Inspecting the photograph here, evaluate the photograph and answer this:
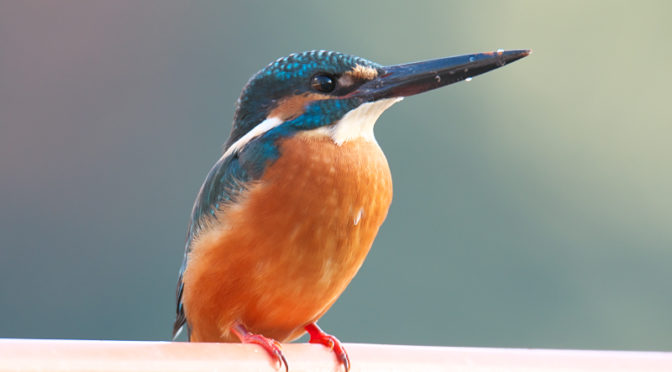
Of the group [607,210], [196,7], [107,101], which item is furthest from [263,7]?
[607,210]

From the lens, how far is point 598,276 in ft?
16.4

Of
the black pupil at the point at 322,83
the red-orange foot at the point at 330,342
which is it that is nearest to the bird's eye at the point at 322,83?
the black pupil at the point at 322,83

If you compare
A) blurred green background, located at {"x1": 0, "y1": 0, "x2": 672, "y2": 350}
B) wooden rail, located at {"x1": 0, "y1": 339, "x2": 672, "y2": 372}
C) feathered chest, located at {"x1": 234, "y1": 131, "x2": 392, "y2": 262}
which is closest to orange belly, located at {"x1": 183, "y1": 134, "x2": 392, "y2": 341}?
feathered chest, located at {"x1": 234, "y1": 131, "x2": 392, "y2": 262}

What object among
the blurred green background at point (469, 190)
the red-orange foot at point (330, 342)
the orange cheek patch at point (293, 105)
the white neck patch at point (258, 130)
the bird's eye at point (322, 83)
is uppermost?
the bird's eye at point (322, 83)

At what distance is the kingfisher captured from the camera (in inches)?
47.2

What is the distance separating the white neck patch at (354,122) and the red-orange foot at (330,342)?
0.85 ft

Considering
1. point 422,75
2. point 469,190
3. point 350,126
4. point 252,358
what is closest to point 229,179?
point 350,126

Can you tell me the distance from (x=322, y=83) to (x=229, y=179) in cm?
18

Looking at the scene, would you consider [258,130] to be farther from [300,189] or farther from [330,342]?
[330,342]

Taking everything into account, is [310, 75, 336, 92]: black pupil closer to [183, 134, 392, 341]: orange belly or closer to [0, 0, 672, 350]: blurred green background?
[183, 134, 392, 341]: orange belly

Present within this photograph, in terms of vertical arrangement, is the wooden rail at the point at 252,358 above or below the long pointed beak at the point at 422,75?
below

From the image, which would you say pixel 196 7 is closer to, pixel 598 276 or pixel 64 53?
pixel 64 53

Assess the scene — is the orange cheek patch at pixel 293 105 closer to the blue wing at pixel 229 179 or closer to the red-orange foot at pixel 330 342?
the blue wing at pixel 229 179

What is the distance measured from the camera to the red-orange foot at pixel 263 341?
3.18ft
